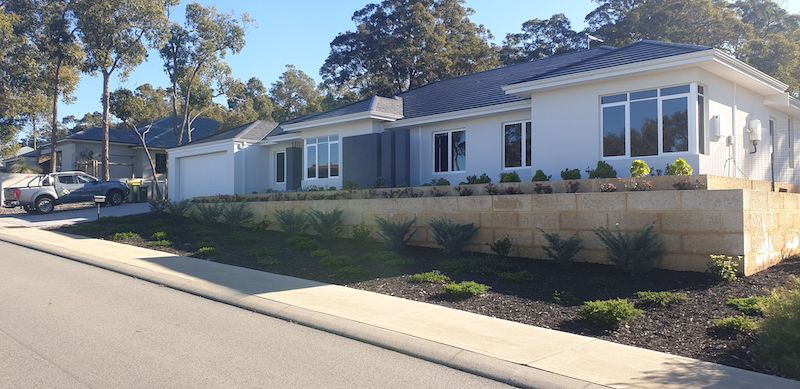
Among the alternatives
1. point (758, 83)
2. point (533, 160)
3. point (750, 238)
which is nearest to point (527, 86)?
point (533, 160)

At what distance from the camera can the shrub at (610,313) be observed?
24.8 ft

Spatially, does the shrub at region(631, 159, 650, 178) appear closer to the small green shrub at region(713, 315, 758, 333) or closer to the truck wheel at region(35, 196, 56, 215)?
the small green shrub at region(713, 315, 758, 333)

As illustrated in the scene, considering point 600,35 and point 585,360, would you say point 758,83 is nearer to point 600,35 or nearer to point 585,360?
point 585,360

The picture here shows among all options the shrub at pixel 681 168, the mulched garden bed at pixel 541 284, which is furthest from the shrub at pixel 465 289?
the shrub at pixel 681 168

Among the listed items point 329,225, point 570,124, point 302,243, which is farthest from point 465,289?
point 329,225

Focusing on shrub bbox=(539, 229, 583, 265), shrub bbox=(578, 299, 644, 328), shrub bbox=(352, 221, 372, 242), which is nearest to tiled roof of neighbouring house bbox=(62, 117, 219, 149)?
shrub bbox=(352, 221, 372, 242)

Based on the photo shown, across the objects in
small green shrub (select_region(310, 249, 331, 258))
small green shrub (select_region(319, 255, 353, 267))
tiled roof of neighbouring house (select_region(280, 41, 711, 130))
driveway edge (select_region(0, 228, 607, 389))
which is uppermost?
tiled roof of neighbouring house (select_region(280, 41, 711, 130))

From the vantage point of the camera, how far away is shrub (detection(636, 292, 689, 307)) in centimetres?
836

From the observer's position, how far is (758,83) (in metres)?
15.0

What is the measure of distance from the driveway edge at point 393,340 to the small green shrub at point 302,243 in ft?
13.3

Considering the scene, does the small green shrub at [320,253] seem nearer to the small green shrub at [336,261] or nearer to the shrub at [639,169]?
the small green shrub at [336,261]

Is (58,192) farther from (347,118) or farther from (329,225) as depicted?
(329,225)

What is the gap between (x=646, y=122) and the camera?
14.1 metres

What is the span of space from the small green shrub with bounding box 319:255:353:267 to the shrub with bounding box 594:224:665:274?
526 cm
